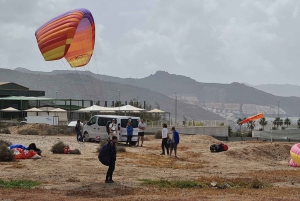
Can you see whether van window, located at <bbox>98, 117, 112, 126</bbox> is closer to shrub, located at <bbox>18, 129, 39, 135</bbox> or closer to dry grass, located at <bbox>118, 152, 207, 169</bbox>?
dry grass, located at <bbox>118, 152, 207, 169</bbox>

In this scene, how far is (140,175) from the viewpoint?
2097cm

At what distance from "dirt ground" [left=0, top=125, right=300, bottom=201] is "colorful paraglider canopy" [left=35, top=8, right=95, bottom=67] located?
479 centimetres

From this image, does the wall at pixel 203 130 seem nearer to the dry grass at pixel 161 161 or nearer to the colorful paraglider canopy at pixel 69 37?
the dry grass at pixel 161 161

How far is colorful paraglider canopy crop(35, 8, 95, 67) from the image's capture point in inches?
886

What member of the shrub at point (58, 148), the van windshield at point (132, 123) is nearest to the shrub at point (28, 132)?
the van windshield at point (132, 123)

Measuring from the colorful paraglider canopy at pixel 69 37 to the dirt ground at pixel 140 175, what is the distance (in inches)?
189

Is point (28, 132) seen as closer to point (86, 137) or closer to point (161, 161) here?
point (86, 137)

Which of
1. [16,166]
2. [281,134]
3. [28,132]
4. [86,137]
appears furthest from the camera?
[281,134]

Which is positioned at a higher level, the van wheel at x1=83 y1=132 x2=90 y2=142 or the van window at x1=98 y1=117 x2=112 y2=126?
the van window at x1=98 y1=117 x2=112 y2=126

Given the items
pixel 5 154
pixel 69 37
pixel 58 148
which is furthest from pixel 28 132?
pixel 69 37

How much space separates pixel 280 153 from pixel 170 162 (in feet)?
44.3

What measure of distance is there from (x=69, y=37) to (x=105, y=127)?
14629 millimetres

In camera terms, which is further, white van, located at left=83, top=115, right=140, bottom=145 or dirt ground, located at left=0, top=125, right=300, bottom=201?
white van, located at left=83, top=115, right=140, bottom=145

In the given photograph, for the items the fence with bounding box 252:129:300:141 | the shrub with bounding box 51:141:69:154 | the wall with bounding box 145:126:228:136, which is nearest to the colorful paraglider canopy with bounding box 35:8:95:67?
the shrub with bounding box 51:141:69:154
